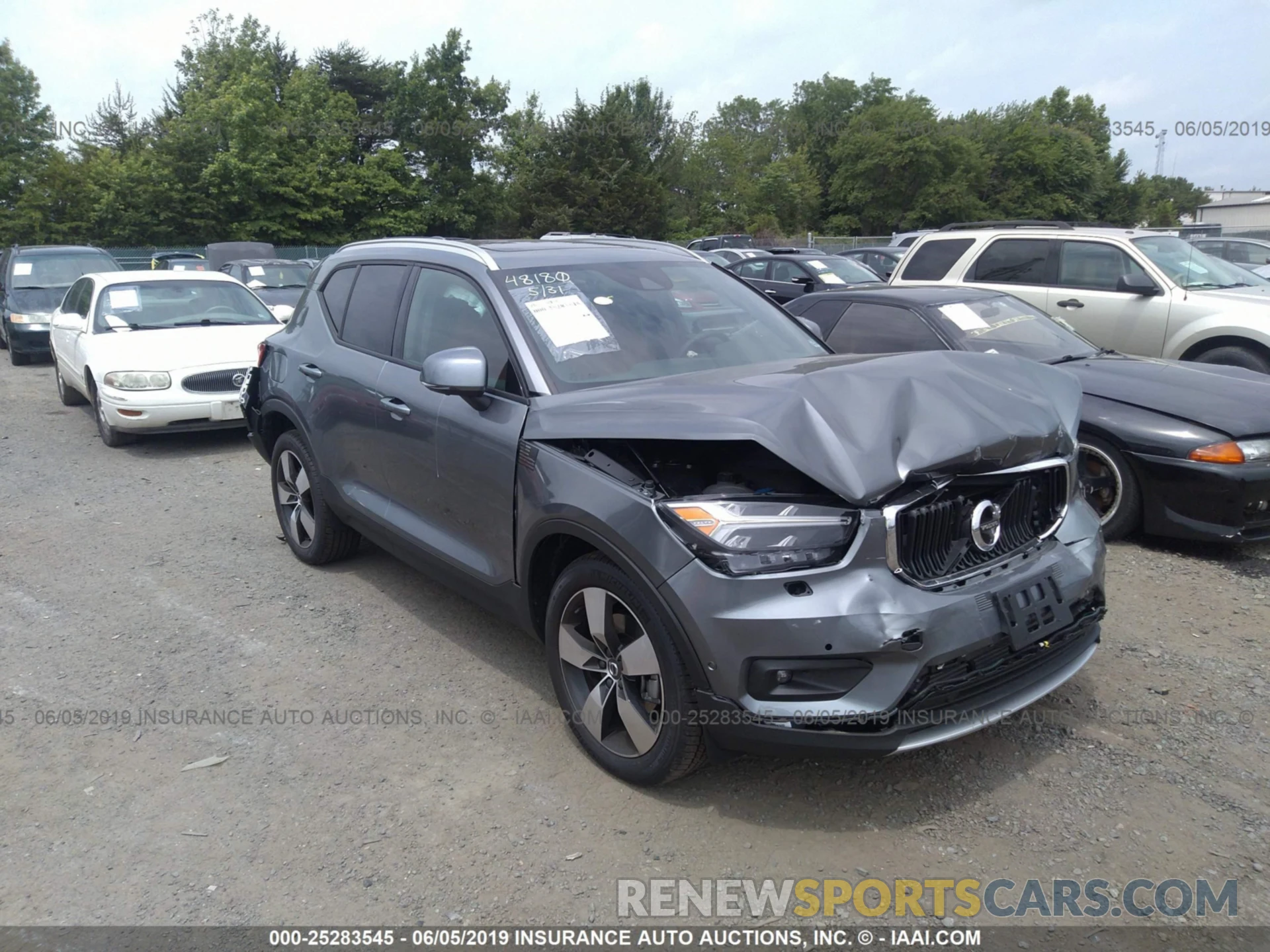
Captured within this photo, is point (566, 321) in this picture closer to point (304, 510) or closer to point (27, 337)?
point (304, 510)

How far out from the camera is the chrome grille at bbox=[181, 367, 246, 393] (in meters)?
8.95

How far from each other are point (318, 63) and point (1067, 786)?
59.5 metres

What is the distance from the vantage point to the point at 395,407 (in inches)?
178

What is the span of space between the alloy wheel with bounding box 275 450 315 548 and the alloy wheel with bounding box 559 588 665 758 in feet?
8.61

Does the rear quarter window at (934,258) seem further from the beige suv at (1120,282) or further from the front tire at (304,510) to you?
the front tire at (304,510)

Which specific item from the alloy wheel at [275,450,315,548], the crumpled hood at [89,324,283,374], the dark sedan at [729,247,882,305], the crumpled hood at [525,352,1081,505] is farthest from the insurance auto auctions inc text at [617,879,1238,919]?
the dark sedan at [729,247,882,305]

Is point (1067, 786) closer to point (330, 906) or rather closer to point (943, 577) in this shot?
point (943, 577)

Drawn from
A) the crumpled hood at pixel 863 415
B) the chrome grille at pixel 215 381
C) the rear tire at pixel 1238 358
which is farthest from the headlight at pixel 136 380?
the rear tire at pixel 1238 358

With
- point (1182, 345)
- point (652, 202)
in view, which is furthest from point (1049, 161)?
point (1182, 345)

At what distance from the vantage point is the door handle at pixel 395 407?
444 cm

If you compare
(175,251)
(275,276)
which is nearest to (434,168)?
(175,251)

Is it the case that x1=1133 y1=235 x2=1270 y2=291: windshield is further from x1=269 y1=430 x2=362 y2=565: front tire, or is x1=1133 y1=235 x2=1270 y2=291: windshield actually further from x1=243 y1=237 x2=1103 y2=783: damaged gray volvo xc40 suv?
x1=269 y1=430 x2=362 y2=565: front tire

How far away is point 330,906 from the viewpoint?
Result: 2910 millimetres

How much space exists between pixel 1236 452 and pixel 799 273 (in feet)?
37.8
